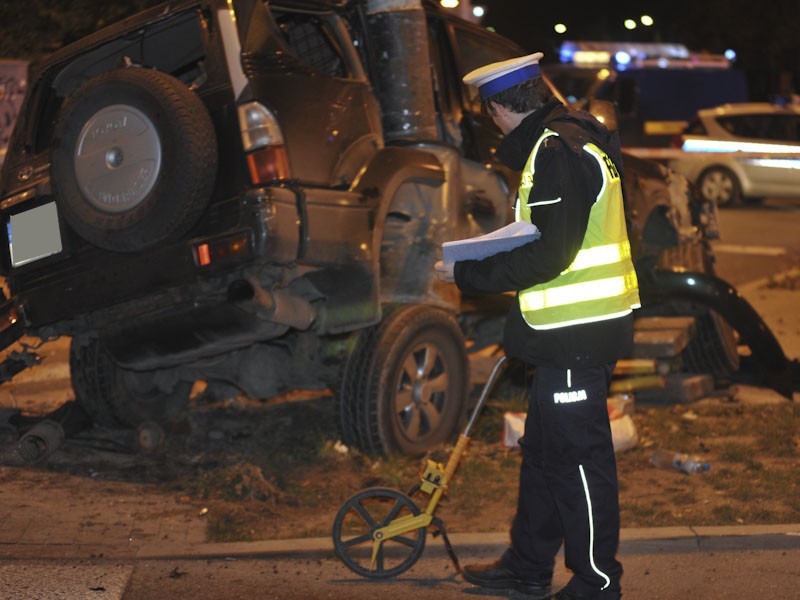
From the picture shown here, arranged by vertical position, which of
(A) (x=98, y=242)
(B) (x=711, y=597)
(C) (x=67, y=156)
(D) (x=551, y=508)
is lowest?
(B) (x=711, y=597)

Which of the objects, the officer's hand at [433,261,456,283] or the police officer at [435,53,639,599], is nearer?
the police officer at [435,53,639,599]

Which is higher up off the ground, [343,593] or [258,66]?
[258,66]

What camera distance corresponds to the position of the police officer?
4.15m

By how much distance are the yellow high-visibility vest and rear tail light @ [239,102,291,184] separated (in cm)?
176

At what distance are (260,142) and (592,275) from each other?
205 cm

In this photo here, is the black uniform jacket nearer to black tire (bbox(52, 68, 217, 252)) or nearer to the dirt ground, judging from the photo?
the dirt ground

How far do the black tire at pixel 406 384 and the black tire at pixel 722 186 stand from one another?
12.5 m

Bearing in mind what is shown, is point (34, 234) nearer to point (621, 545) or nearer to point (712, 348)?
point (621, 545)

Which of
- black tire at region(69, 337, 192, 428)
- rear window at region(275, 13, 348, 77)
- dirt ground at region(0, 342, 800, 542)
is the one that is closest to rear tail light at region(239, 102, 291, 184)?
rear window at region(275, 13, 348, 77)

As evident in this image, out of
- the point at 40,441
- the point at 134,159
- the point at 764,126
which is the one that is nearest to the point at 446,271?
the point at 134,159

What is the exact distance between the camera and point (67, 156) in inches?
229

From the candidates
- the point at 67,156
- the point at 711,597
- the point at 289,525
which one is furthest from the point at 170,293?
the point at 711,597

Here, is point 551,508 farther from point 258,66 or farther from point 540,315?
point 258,66

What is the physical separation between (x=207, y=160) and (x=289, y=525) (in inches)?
66.6
